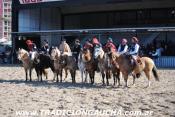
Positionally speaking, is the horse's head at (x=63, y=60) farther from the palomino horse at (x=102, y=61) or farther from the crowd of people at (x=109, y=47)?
the palomino horse at (x=102, y=61)

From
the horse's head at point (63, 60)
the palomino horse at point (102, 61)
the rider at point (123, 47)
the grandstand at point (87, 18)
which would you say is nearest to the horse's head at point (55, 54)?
the horse's head at point (63, 60)

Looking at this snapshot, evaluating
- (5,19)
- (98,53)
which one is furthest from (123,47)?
(5,19)

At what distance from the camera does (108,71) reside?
1655cm

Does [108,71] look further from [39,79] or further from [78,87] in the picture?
[39,79]

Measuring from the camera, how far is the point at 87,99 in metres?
12.8

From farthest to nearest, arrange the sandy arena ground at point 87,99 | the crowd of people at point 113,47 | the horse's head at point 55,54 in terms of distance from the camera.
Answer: the horse's head at point 55,54 → the crowd of people at point 113,47 → the sandy arena ground at point 87,99

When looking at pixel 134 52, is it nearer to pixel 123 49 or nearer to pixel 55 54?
pixel 123 49

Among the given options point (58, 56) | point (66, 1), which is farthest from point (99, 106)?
point (66, 1)

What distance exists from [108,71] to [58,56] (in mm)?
2666

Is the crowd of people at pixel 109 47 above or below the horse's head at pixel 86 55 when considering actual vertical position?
above

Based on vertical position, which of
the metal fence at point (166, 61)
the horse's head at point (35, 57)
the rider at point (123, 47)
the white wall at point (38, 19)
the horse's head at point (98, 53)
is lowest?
the metal fence at point (166, 61)

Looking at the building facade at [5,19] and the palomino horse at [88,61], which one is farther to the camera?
the building facade at [5,19]

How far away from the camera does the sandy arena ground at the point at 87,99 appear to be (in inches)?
430

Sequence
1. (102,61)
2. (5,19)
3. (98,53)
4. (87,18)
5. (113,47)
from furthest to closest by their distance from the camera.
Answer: (5,19)
(87,18)
(98,53)
(102,61)
(113,47)
